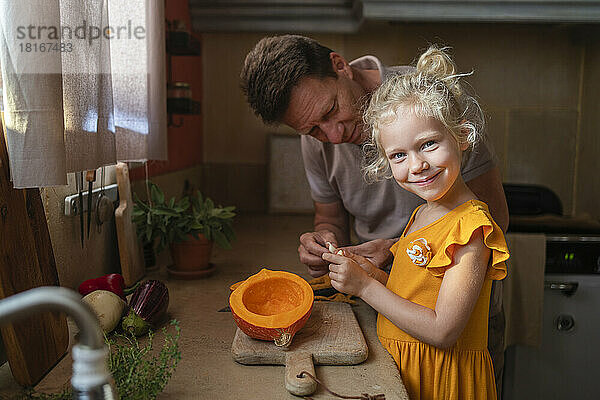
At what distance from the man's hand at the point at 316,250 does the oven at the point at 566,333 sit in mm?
983

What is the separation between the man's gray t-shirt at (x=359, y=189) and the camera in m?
1.45

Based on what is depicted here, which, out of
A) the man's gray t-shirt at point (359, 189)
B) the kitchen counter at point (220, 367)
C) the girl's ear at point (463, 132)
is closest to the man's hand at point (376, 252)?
the kitchen counter at point (220, 367)

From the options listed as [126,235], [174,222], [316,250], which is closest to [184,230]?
[174,222]

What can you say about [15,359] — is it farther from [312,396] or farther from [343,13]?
[343,13]

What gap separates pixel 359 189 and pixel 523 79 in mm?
1500

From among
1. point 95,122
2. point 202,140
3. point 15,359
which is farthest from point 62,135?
point 202,140

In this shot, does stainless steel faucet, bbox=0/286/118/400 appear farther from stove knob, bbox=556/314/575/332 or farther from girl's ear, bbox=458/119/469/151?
stove knob, bbox=556/314/575/332

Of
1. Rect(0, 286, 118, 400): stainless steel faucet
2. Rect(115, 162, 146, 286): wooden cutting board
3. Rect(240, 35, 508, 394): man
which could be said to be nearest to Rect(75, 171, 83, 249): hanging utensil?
Rect(115, 162, 146, 286): wooden cutting board

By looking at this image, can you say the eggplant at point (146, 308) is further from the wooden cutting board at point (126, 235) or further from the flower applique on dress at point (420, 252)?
the flower applique on dress at point (420, 252)

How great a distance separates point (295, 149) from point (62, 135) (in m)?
1.84

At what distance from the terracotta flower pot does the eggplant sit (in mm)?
369

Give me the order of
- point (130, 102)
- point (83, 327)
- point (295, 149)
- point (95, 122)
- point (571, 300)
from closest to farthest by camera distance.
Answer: point (83, 327), point (95, 122), point (130, 102), point (571, 300), point (295, 149)

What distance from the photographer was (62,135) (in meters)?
0.91

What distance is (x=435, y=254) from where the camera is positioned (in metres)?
0.94
